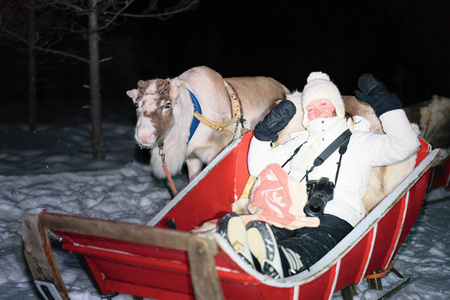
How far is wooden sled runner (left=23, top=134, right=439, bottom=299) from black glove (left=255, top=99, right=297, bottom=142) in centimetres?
67

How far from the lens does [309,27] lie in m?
22.6

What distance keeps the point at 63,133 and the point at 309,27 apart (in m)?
16.2

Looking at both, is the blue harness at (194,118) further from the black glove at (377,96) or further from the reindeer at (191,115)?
the black glove at (377,96)

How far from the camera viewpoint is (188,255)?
1654mm

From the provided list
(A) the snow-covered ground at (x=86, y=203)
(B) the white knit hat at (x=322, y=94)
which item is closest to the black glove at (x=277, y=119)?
(B) the white knit hat at (x=322, y=94)

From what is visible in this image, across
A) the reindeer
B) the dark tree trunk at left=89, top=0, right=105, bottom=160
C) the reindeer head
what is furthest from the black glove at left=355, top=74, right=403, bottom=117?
the dark tree trunk at left=89, top=0, right=105, bottom=160

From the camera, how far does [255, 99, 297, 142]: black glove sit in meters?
2.81

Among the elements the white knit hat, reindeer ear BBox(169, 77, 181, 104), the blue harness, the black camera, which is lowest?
the black camera

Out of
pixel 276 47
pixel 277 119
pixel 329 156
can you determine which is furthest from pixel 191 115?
pixel 276 47

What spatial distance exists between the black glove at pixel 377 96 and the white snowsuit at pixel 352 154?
0.13 ft

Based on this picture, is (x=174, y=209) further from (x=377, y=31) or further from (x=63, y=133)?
(x=377, y=31)

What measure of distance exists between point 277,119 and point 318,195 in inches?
23.9

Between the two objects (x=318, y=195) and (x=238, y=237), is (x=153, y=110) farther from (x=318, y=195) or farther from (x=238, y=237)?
(x=238, y=237)

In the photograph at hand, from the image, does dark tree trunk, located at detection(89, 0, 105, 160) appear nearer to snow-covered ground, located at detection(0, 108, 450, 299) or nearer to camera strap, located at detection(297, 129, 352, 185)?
snow-covered ground, located at detection(0, 108, 450, 299)
